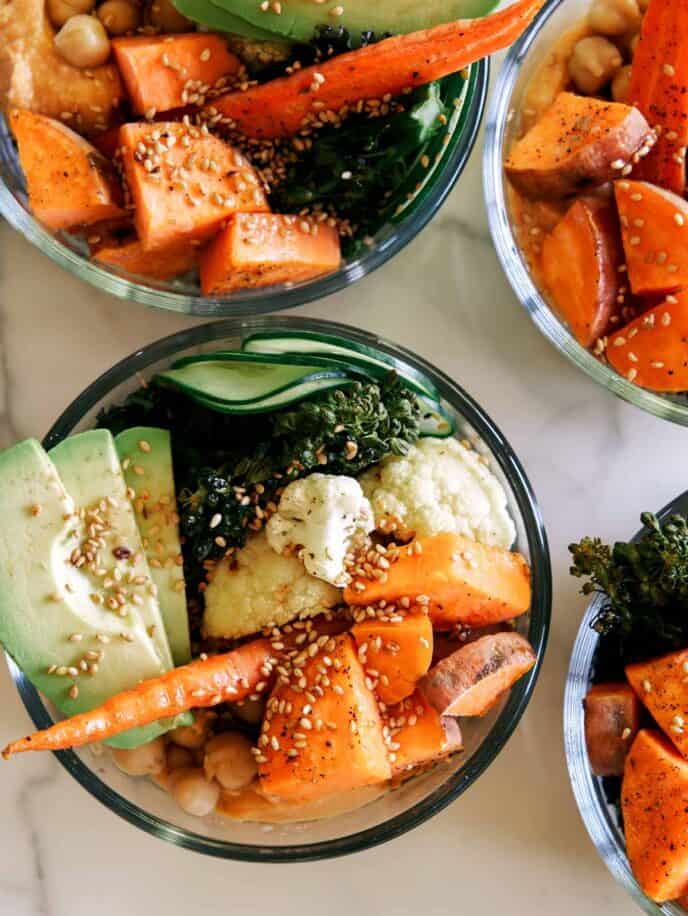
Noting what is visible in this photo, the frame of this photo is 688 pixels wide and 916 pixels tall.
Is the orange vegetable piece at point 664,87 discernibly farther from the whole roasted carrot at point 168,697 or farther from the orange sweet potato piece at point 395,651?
the whole roasted carrot at point 168,697

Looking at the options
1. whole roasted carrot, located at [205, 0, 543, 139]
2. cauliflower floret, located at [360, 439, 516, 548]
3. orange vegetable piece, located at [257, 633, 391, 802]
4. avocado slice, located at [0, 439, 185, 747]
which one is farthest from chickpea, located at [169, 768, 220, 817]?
whole roasted carrot, located at [205, 0, 543, 139]

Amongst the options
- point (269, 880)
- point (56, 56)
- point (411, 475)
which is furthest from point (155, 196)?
point (269, 880)

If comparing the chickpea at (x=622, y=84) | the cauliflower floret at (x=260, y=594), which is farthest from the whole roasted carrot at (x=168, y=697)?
the chickpea at (x=622, y=84)

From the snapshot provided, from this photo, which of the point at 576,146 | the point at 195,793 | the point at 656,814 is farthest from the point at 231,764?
the point at 576,146

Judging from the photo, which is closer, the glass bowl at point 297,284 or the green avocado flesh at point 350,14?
the green avocado flesh at point 350,14

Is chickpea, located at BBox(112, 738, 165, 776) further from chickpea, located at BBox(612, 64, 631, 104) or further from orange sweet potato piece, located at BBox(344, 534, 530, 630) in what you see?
chickpea, located at BBox(612, 64, 631, 104)

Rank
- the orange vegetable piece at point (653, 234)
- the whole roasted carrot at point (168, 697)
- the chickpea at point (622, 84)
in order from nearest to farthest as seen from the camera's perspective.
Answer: the whole roasted carrot at point (168, 697) → the orange vegetable piece at point (653, 234) → the chickpea at point (622, 84)
